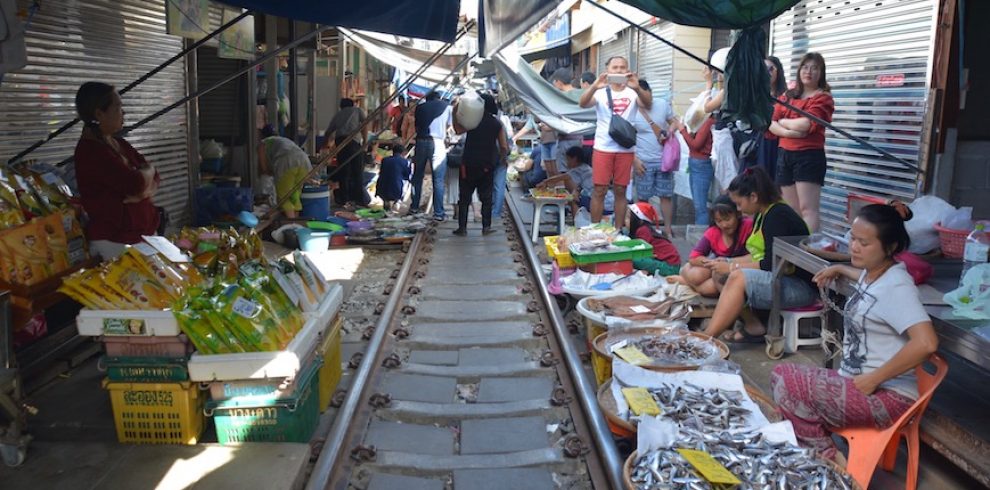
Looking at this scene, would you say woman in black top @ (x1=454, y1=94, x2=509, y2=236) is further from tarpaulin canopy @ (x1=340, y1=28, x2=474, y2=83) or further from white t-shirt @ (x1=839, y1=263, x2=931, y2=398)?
white t-shirt @ (x1=839, y1=263, x2=931, y2=398)

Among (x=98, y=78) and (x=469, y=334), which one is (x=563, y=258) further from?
(x=98, y=78)

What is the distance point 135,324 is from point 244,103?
8.72 m

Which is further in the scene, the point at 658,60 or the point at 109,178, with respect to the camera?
the point at 658,60

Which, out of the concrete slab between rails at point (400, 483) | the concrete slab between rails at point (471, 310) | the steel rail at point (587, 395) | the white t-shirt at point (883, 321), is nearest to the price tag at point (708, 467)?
the steel rail at point (587, 395)

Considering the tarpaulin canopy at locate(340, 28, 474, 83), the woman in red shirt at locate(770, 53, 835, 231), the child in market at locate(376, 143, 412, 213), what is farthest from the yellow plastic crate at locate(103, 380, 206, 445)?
the child in market at locate(376, 143, 412, 213)

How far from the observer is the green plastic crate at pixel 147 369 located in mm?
4082

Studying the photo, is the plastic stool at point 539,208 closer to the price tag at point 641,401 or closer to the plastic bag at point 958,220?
the plastic bag at point 958,220

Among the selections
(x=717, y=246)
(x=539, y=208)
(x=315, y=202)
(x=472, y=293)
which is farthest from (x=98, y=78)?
(x=717, y=246)

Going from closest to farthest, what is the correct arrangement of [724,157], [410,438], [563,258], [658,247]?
[410,438] < [563,258] < [658,247] < [724,157]

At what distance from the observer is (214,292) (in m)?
4.25

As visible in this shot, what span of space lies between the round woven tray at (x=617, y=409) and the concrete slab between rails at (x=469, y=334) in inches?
76.8

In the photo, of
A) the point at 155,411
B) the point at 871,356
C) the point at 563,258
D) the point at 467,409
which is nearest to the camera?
the point at 871,356

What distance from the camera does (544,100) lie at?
13.3 metres

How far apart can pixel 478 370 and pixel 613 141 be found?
14.1 feet
